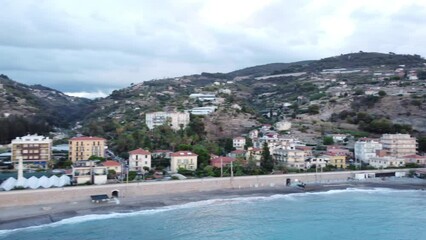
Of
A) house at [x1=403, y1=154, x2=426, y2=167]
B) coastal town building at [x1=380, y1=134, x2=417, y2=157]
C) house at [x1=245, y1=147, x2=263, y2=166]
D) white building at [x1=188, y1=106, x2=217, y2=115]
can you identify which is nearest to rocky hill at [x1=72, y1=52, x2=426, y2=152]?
white building at [x1=188, y1=106, x2=217, y2=115]

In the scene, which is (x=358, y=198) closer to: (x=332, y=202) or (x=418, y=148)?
(x=332, y=202)

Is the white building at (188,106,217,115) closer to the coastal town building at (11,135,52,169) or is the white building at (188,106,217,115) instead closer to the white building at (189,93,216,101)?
the white building at (189,93,216,101)

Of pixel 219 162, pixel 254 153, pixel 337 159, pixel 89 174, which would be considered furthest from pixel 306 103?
pixel 89 174

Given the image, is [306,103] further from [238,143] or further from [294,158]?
[294,158]

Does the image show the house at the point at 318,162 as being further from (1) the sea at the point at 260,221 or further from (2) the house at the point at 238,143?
(1) the sea at the point at 260,221

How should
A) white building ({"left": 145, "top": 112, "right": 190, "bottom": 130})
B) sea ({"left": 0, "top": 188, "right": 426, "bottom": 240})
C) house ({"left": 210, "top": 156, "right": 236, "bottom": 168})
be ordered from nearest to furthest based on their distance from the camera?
1. sea ({"left": 0, "top": 188, "right": 426, "bottom": 240})
2. house ({"left": 210, "top": 156, "right": 236, "bottom": 168})
3. white building ({"left": 145, "top": 112, "right": 190, "bottom": 130})

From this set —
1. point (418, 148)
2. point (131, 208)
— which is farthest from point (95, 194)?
point (418, 148)
